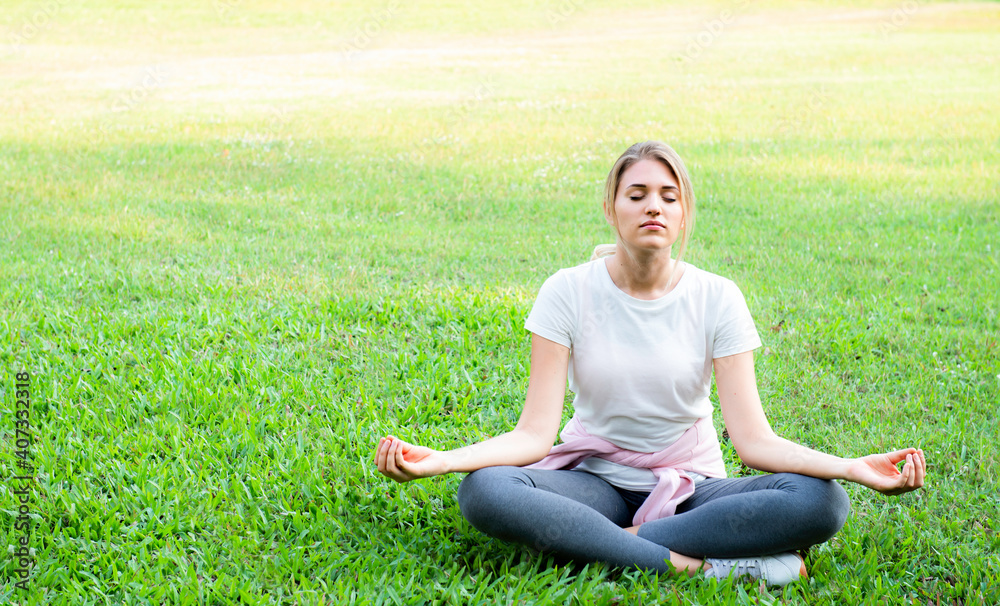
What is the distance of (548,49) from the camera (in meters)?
24.5

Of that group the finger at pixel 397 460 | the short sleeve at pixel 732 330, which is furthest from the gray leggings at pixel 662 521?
the short sleeve at pixel 732 330

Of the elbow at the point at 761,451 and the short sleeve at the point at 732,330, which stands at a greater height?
the short sleeve at the point at 732,330

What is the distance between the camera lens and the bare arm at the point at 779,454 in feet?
8.91

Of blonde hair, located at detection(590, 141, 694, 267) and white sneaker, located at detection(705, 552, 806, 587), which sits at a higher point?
blonde hair, located at detection(590, 141, 694, 267)

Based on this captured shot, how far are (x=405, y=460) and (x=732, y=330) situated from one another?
126 cm

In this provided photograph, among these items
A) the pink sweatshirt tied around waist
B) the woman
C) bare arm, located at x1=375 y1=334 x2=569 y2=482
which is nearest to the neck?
the woman

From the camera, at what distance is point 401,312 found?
5570 mm

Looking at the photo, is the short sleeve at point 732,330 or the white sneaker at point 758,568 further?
the short sleeve at point 732,330

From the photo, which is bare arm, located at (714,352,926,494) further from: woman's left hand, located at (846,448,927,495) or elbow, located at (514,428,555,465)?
elbow, located at (514,428,555,465)

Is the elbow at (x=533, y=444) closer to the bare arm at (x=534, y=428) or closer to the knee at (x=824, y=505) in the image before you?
the bare arm at (x=534, y=428)

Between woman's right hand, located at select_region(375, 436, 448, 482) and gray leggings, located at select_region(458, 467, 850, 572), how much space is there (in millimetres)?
195

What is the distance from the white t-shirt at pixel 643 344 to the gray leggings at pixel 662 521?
0.32 meters

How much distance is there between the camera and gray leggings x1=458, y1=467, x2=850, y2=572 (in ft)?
9.43

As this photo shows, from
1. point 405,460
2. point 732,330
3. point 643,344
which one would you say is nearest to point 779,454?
point 732,330
